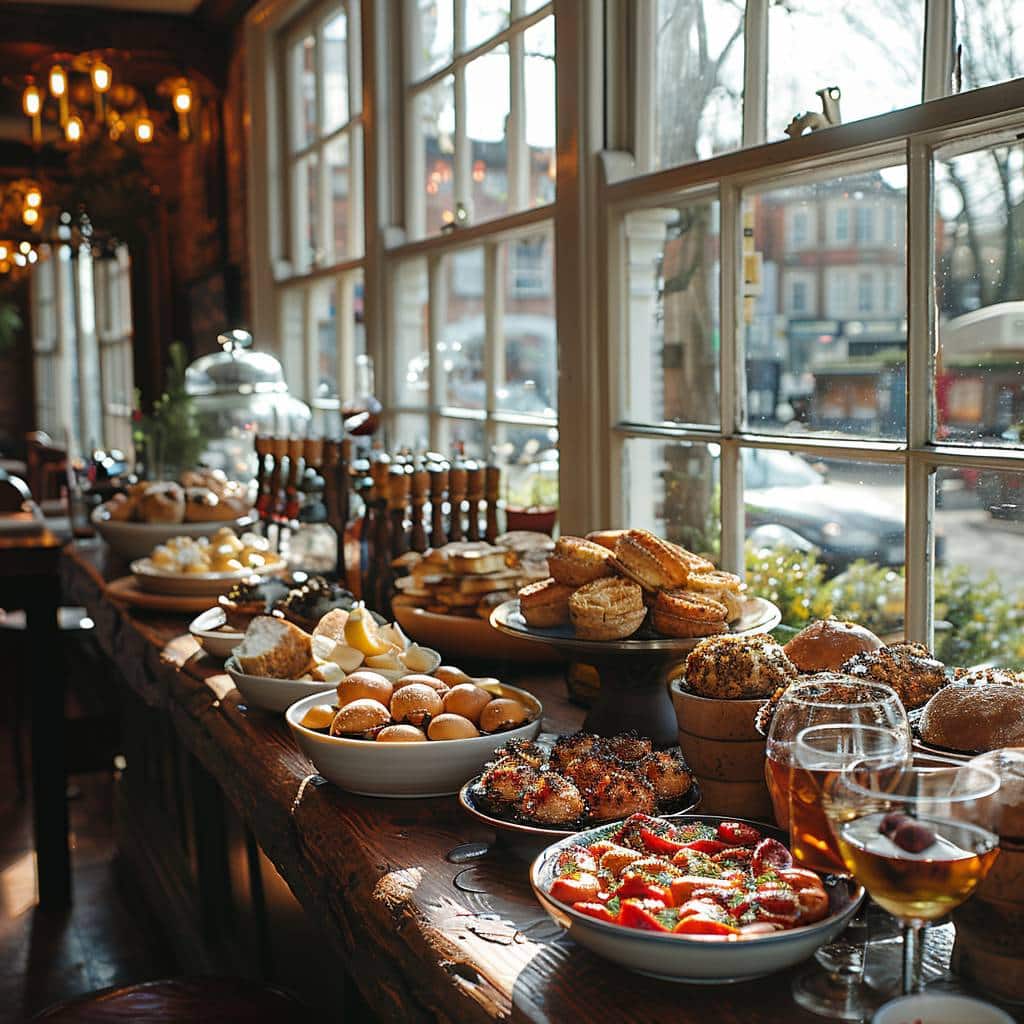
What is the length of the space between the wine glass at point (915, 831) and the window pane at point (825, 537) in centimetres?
95

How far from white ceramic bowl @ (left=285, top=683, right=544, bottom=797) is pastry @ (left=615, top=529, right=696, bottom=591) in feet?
0.86

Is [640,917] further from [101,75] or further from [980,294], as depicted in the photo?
[101,75]

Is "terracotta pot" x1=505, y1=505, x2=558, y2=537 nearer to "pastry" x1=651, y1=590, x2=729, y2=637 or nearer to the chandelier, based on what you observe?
"pastry" x1=651, y1=590, x2=729, y2=637

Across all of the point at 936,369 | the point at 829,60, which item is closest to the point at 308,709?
the point at 936,369

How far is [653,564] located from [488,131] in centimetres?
194

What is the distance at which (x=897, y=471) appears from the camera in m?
1.83

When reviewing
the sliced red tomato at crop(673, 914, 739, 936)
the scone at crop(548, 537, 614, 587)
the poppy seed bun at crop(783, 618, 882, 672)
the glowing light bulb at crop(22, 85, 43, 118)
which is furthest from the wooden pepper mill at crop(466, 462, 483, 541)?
the glowing light bulb at crop(22, 85, 43, 118)

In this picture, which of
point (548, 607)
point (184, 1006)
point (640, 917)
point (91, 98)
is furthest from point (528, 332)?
point (91, 98)

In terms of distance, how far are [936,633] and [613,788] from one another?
727 millimetres

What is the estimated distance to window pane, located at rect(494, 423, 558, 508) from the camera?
297 cm

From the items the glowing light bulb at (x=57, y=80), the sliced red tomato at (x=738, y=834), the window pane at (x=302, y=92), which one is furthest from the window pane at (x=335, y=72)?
the sliced red tomato at (x=738, y=834)

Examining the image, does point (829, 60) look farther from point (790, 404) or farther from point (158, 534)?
point (158, 534)

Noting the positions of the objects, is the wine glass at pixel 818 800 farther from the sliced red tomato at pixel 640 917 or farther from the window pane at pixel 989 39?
the window pane at pixel 989 39

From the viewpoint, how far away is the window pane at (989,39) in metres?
1.61
